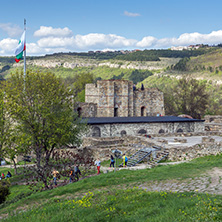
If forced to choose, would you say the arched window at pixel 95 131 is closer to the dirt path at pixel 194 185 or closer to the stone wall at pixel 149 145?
the stone wall at pixel 149 145

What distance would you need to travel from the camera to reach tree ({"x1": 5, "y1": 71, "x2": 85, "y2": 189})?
2153cm

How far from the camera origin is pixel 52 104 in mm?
24062

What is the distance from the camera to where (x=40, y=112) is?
72.3ft

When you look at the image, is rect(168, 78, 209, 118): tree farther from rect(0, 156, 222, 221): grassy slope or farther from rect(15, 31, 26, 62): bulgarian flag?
rect(0, 156, 222, 221): grassy slope

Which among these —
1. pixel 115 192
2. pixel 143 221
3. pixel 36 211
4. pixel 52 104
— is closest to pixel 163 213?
pixel 143 221

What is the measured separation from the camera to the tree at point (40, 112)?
21531 millimetres

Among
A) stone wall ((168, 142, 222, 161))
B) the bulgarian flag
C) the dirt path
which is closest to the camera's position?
the dirt path

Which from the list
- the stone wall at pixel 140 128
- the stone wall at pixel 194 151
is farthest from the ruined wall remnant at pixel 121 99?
the stone wall at pixel 194 151

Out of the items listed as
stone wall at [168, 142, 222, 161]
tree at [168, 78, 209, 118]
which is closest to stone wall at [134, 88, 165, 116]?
tree at [168, 78, 209, 118]

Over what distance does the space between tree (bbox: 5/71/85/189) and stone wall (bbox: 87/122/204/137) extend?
1081 centimetres

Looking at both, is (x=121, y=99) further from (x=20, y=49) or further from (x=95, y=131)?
(x=20, y=49)

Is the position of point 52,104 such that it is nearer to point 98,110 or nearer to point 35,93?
point 35,93

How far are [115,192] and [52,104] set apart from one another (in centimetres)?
1250

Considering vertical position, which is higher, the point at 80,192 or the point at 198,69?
the point at 198,69
